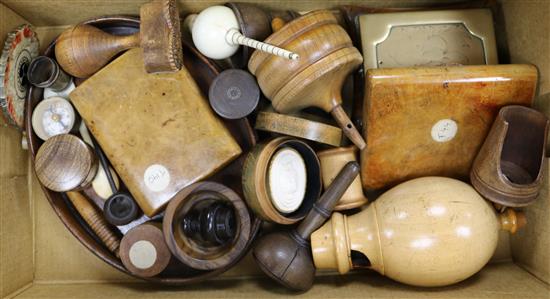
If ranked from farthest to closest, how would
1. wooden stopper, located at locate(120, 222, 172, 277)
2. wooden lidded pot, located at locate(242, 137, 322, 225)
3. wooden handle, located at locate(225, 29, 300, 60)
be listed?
wooden stopper, located at locate(120, 222, 172, 277) → wooden lidded pot, located at locate(242, 137, 322, 225) → wooden handle, located at locate(225, 29, 300, 60)

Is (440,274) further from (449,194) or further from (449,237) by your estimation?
(449,194)

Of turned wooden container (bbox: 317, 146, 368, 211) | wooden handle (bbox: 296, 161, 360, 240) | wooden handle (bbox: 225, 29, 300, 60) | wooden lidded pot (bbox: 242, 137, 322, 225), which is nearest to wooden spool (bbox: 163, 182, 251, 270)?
wooden lidded pot (bbox: 242, 137, 322, 225)

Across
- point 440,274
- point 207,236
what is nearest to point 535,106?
point 440,274

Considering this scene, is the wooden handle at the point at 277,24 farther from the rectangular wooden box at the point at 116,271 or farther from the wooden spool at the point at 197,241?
the wooden spool at the point at 197,241

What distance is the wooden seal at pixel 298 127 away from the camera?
128 centimetres

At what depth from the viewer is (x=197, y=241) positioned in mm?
1350

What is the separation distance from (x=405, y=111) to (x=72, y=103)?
101cm

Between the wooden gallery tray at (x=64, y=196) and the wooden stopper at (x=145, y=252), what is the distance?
6cm

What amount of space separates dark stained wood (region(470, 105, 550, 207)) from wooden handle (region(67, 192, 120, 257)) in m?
1.07

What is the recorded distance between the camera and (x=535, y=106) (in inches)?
51.9

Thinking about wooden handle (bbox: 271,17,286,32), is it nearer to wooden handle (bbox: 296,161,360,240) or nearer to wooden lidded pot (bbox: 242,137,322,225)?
wooden lidded pot (bbox: 242,137,322,225)

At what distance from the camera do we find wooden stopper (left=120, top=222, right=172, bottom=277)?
1345mm

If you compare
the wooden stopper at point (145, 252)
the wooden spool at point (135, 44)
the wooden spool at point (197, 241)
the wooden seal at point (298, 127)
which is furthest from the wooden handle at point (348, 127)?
the wooden stopper at point (145, 252)

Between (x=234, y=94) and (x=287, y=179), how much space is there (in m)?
0.29
